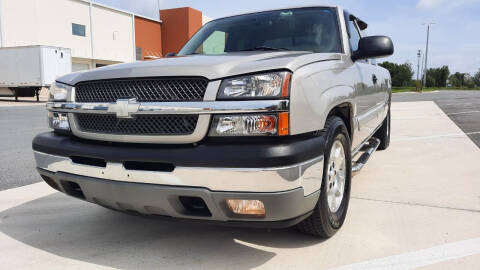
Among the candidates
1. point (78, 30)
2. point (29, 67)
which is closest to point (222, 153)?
point (29, 67)

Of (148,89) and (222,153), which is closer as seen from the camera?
(222,153)

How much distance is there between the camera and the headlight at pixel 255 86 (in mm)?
2117

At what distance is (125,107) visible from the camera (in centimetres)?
Result: 231

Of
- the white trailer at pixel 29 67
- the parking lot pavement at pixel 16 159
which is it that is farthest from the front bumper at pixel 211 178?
the white trailer at pixel 29 67

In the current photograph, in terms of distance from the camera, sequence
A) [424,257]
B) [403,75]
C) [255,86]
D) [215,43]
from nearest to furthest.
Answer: [255,86], [424,257], [215,43], [403,75]

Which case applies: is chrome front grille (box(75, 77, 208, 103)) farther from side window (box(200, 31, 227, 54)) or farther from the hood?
side window (box(200, 31, 227, 54))

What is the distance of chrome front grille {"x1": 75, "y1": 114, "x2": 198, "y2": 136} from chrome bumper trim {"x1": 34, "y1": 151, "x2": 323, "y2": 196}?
0.71 ft

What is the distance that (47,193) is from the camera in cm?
393

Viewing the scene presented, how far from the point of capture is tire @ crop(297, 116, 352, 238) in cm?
246

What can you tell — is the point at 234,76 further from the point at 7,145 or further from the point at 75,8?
the point at 75,8

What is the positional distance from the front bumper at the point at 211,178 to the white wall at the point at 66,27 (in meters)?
28.9

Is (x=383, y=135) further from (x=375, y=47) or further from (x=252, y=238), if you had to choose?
(x=252, y=238)

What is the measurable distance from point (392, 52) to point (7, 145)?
20.4ft

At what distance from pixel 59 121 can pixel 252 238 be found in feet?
5.12
